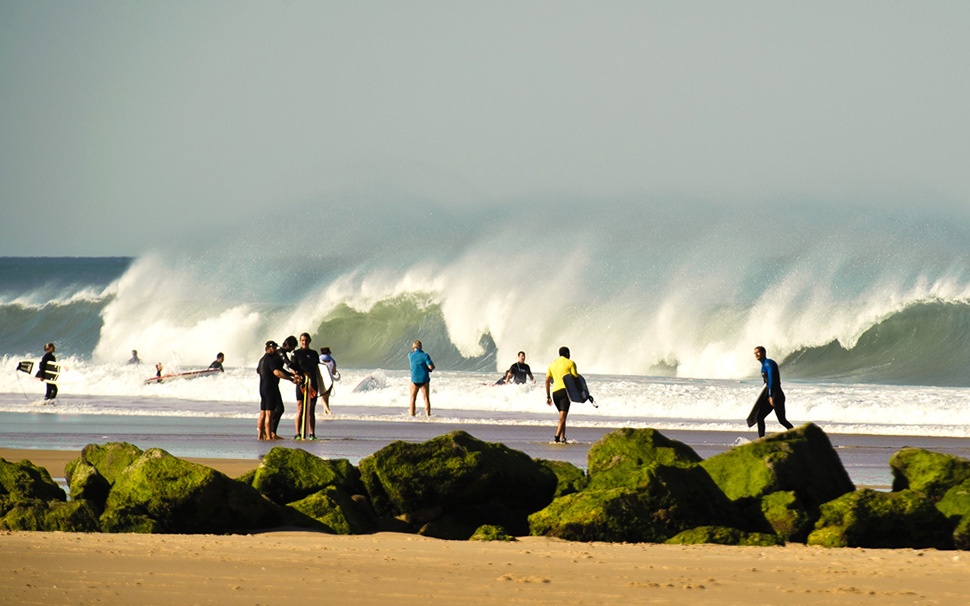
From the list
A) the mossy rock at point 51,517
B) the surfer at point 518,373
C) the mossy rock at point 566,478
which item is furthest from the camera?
the surfer at point 518,373

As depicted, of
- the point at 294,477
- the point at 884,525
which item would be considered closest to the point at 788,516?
the point at 884,525

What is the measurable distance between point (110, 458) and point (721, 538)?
4353 mm

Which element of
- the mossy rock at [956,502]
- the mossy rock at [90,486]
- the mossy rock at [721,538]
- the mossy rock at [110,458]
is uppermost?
the mossy rock at [110,458]

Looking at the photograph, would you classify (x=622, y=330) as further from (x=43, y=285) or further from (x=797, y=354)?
(x=43, y=285)

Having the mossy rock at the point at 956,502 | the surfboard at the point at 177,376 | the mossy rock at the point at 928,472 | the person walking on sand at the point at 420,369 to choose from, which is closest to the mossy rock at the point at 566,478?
the mossy rock at the point at 928,472

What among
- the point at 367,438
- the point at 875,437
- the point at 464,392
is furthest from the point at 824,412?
the point at 367,438

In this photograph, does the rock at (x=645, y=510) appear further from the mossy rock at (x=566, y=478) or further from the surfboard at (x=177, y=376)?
the surfboard at (x=177, y=376)

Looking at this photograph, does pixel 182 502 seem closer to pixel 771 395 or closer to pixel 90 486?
pixel 90 486

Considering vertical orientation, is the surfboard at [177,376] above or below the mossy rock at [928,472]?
above

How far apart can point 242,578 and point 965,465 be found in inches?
199

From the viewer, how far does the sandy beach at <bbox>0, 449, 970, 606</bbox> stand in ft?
14.8

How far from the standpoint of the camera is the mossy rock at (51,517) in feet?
20.0

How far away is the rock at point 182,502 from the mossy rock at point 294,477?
38cm

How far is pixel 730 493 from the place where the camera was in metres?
7.02
